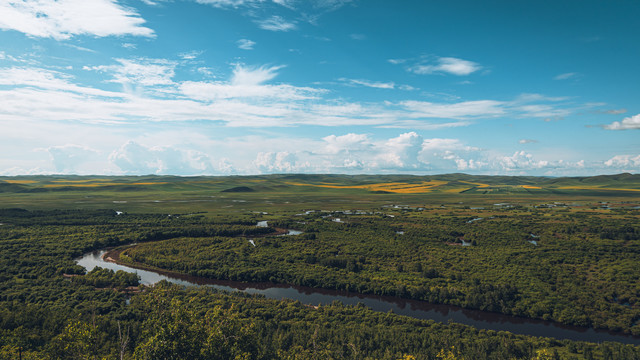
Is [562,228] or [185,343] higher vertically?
[185,343]

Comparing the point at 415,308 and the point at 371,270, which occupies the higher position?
the point at 371,270

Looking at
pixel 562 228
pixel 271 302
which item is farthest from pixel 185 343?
pixel 562 228

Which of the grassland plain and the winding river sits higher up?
the grassland plain

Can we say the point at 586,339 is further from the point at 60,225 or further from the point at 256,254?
the point at 60,225

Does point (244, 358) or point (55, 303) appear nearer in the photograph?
point (244, 358)

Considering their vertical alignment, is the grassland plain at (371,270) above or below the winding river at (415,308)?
above

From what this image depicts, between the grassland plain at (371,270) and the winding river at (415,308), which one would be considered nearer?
the grassland plain at (371,270)

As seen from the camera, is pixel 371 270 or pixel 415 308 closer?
pixel 415 308

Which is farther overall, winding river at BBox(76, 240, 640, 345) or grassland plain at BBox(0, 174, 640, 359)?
winding river at BBox(76, 240, 640, 345)
